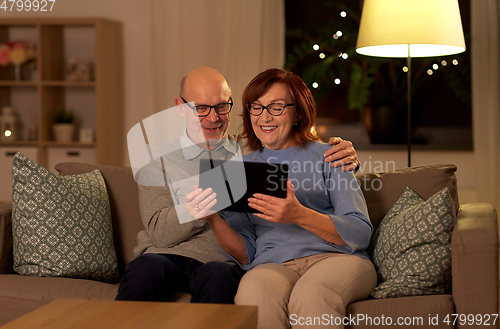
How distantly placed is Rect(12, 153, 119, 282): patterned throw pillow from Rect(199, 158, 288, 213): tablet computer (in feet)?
1.91

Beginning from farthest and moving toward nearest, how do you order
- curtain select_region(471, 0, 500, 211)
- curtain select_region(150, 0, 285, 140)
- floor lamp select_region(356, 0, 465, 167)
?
curtain select_region(150, 0, 285, 140)
curtain select_region(471, 0, 500, 211)
floor lamp select_region(356, 0, 465, 167)

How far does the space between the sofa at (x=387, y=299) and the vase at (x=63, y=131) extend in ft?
5.34

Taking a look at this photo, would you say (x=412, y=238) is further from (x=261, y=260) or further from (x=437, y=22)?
(x=437, y=22)

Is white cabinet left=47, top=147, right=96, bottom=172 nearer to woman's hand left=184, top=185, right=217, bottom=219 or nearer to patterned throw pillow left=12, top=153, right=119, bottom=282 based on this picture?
patterned throw pillow left=12, top=153, right=119, bottom=282

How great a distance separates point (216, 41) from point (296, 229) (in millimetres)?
2375

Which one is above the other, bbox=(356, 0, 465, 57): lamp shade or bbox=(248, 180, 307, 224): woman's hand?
bbox=(356, 0, 465, 57): lamp shade

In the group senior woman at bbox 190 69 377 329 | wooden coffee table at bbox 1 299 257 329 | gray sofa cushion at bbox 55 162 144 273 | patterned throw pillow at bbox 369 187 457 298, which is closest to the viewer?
wooden coffee table at bbox 1 299 257 329

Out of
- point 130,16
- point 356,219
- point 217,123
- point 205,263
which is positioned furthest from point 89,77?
point 356,219

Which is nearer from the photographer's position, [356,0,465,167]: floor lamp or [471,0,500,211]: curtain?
[356,0,465,167]: floor lamp

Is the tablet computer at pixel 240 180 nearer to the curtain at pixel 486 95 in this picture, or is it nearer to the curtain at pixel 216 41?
the curtain at pixel 216 41

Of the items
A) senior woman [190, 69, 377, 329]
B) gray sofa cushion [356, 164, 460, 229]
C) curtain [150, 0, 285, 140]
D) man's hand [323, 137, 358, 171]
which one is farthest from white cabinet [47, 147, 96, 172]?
man's hand [323, 137, 358, 171]

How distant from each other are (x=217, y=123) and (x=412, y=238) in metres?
0.80

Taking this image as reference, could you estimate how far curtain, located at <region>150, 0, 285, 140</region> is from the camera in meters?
3.55

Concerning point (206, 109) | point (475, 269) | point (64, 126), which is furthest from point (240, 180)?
point (64, 126)
